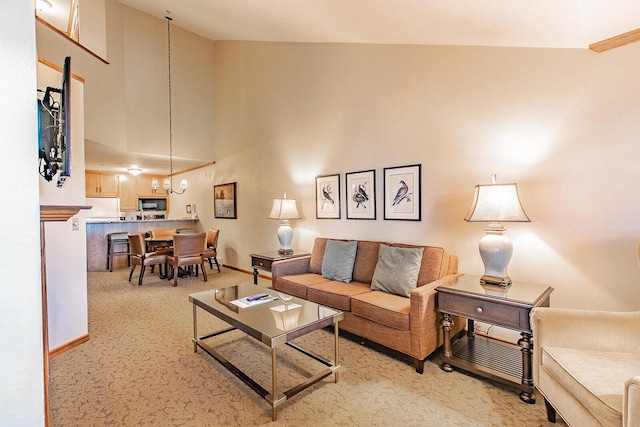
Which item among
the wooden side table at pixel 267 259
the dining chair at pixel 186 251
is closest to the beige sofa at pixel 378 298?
the wooden side table at pixel 267 259

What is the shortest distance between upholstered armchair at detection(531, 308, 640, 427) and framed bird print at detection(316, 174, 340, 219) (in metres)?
2.56

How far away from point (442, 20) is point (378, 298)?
2.33 m

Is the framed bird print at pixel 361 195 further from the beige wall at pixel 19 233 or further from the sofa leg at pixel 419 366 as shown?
the beige wall at pixel 19 233

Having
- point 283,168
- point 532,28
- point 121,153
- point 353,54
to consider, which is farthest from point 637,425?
point 121,153

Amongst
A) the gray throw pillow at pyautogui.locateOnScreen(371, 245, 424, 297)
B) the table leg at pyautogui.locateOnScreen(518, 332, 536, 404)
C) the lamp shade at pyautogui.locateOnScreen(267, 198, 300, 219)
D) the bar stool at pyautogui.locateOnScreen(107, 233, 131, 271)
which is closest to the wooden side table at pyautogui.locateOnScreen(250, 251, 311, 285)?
the lamp shade at pyautogui.locateOnScreen(267, 198, 300, 219)

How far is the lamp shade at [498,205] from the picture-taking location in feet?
7.23

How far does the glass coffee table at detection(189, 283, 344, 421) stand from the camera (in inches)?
73.0

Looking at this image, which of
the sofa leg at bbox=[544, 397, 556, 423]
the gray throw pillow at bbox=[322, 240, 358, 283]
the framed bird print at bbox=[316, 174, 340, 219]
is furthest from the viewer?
the framed bird print at bbox=[316, 174, 340, 219]

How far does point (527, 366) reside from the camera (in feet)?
6.46

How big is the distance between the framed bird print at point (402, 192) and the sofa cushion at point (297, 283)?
3.53 feet

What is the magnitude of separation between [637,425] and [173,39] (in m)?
7.49

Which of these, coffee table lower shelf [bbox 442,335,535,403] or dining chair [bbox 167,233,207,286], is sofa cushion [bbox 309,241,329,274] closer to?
coffee table lower shelf [bbox 442,335,535,403]

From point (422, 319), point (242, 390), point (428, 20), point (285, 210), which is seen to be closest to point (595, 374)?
point (422, 319)

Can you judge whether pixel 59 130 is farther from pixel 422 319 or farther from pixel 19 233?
pixel 422 319
